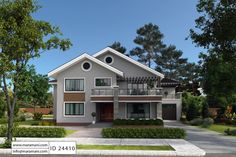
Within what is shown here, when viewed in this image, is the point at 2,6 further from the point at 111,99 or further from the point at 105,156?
the point at 111,99

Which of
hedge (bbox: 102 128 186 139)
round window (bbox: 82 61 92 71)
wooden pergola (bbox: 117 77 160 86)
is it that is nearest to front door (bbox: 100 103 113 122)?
wooden pergola (bbox: 117 77 160 86)

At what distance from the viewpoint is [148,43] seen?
70.8 m

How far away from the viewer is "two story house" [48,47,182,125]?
33031 millimetres

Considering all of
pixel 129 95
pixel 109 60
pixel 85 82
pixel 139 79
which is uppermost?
pixel 109 60

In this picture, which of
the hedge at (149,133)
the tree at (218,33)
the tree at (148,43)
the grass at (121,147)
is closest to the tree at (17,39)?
the grass at (121,147)

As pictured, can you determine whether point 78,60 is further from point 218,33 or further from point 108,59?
point 218,33

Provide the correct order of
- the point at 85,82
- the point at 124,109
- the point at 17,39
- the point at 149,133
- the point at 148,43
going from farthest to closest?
the point at 148,43 < the point at 124,109 < the point at 85,82 < the point at 149,133 < the point at 17,39

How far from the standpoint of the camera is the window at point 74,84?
34031 millimetres

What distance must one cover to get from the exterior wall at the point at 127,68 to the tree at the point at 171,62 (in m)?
35.7

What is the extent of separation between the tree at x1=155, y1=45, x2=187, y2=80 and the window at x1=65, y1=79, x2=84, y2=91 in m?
40.0

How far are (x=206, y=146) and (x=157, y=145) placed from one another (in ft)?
10.0

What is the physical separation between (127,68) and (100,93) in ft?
18.3

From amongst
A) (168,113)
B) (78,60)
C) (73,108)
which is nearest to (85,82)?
(78,60)

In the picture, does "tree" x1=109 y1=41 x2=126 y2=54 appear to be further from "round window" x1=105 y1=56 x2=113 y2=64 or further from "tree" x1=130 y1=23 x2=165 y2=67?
"round window" x1=105 y1=56 x2=113 y2=64
